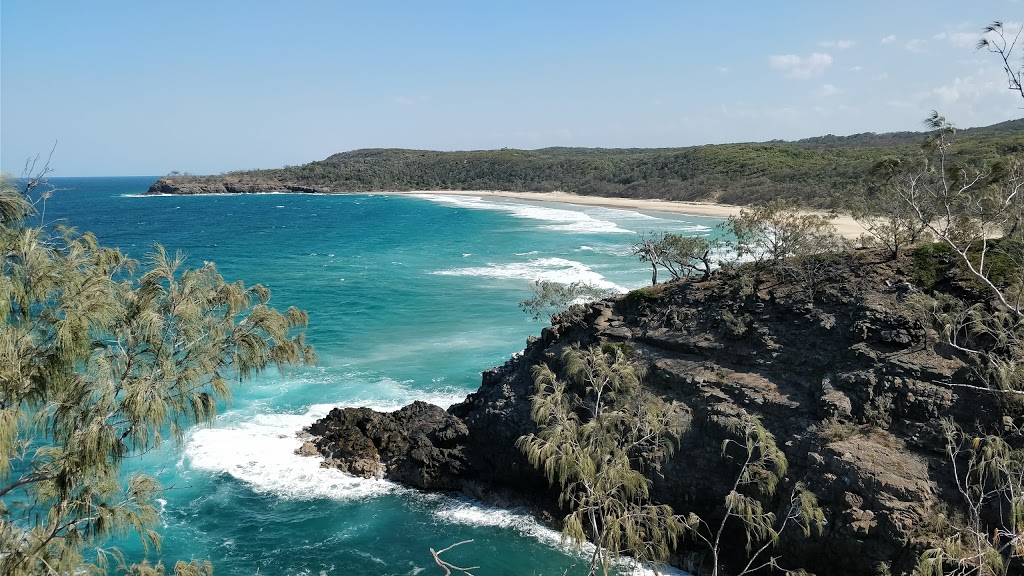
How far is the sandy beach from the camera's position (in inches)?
2112

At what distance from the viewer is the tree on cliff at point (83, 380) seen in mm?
6555

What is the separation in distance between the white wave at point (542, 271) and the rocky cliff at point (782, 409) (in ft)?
59.0

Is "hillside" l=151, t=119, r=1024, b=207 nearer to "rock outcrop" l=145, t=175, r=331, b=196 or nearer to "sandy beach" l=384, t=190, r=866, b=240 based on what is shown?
"rock outcrop" l=145, t=175, r=331, b=196

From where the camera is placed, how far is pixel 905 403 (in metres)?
13.9

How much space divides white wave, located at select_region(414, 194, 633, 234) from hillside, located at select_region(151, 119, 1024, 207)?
17.6 meters

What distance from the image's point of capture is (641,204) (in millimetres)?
92562

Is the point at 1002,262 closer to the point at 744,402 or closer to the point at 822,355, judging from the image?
the point at 822,355

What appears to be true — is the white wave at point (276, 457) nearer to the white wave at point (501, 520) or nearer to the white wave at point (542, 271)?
the white wave at point (501, 520)

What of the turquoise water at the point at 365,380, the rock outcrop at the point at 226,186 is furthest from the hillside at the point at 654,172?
the turquoise water at the point at 365,380

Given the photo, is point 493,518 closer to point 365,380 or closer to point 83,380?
point 365,380

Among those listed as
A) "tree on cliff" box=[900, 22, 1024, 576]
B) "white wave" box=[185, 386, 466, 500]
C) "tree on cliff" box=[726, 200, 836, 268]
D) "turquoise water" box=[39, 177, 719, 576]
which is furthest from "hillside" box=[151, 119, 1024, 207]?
"white wave" box=[185, 386, 466, 500]

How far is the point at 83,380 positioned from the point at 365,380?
18.7 m

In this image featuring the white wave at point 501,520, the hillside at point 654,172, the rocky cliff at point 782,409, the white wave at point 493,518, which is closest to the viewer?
the rocky cliff at point 782,409

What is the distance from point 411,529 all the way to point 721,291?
11.3 metres
